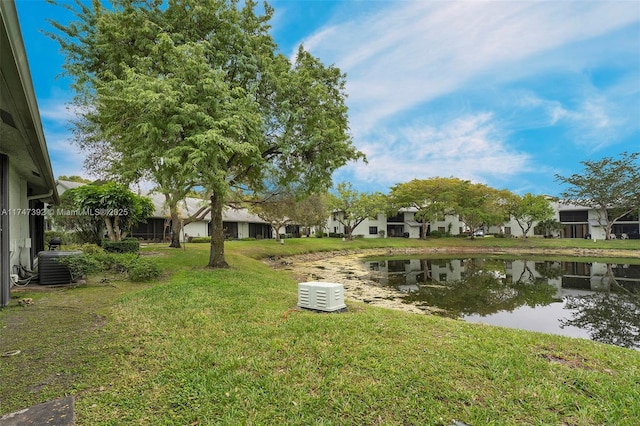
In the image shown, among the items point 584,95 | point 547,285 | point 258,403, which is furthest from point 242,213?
point 258,403

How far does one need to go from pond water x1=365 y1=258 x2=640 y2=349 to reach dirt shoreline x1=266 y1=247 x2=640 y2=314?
2.81ft

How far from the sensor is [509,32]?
981cm

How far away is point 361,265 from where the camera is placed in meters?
21.6

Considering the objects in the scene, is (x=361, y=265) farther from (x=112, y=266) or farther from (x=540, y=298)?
(x=112, y=266)

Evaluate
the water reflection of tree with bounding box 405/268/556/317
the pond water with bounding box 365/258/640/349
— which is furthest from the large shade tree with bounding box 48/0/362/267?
the pond water with bounding box 365/258/640/349

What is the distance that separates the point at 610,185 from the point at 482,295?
35.0 m

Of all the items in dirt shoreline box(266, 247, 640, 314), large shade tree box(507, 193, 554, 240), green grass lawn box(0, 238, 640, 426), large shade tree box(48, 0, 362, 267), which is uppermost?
large shade tree box(48, 0, 362, 267)

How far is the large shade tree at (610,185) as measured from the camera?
33.7 metres

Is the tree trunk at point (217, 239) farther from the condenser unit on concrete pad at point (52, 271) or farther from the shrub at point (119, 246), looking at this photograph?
the condenser unit on concrete pad at point (52, 271)

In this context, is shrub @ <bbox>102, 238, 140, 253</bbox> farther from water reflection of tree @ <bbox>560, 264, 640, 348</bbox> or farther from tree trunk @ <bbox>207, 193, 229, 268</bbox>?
water reflection of tree @ <bbox>560, 264, 640, 348</bbox>

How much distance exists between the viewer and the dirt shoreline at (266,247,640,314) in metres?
10.7

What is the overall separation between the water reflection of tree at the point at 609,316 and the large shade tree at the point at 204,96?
850 centimetres

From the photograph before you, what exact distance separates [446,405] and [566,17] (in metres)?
12.1

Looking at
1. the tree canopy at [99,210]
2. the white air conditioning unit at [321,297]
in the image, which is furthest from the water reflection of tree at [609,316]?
the tree canopy at [99,210]
